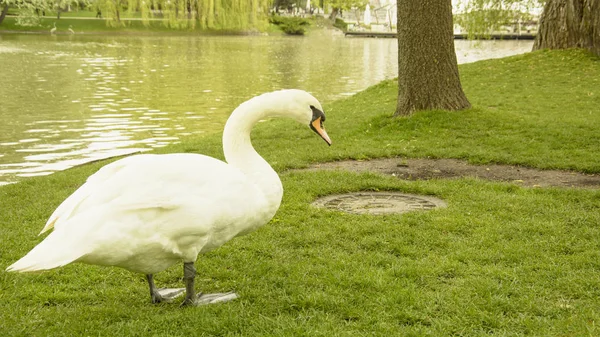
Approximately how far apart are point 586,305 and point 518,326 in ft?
2.10

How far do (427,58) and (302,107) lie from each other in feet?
25.0

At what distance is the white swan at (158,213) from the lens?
A: 12.6 ft

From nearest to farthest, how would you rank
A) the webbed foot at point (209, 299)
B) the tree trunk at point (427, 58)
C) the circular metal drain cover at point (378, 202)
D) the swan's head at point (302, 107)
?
the webbed foot at point (209, 299)
the swan's head at point (302, 107)
the circular metal drain cover at point (378, 202)
the tree trunk at point (427, 58)

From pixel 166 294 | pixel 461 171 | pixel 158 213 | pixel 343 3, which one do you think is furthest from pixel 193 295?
pixel 343 3

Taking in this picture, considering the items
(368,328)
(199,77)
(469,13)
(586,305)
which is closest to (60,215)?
(368,328)

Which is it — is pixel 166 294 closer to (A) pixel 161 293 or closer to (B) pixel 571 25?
(A) pixel 161 293

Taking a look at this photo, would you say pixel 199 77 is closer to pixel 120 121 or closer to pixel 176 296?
pixel 120 121

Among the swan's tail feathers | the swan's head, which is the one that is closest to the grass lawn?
the swan's tail feathers

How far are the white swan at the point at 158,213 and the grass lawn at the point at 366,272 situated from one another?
1.52 ft

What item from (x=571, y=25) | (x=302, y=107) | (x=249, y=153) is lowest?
(x=249, y=153)

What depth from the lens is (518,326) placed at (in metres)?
4.16

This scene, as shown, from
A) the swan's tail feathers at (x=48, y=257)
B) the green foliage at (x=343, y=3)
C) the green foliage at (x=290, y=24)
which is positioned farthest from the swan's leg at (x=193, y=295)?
the green foliage at (x=343, y=3)

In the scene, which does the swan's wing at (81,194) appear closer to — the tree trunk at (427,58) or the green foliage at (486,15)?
the tree trunk at (427,58)

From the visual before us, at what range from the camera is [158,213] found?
4.06 metres
